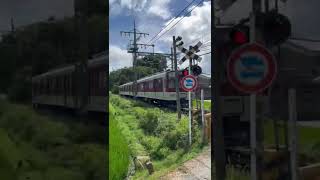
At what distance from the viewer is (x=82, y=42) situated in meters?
4.36

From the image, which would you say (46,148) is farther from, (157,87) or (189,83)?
(157,87)

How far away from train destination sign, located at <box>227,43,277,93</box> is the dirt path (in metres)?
2.70

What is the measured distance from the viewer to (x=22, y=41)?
4055mm

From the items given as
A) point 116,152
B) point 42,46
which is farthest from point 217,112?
point 116,152

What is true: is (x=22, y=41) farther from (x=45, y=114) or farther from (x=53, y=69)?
(x=45, y=114)

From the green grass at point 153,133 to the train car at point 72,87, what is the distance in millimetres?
1682

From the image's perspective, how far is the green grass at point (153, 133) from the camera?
666cm

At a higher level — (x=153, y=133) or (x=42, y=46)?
(x=42, y=46)

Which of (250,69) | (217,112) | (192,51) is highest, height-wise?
(192,51)

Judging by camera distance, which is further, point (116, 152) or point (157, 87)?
point (157, 87)

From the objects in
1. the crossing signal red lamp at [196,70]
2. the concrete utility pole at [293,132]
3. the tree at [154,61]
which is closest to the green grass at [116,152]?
the tree at [154,61]

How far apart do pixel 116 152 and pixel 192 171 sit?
4.32 ft

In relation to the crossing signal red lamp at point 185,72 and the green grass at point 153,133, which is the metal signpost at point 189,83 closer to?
the crossing signal red lamp at point 185,72

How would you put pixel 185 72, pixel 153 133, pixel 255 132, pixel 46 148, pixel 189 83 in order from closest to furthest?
pixel 46 148 < pixel 255 132 < pixel 185 72 < pixel 189 83 < pixel 153 133
